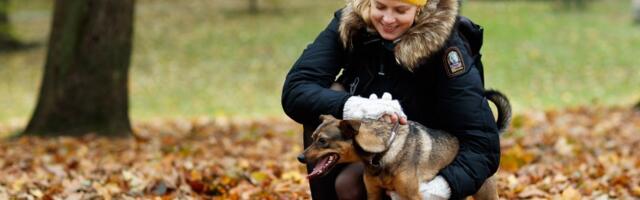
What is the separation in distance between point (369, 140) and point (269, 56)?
18535mm

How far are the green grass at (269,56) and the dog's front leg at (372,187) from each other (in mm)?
10020

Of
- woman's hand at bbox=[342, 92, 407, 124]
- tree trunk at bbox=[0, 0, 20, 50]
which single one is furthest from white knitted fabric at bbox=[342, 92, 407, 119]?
tree trunk at bbox=[0, 0, 20, 50]

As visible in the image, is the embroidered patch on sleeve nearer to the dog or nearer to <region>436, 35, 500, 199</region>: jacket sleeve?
<region>436, 35, 500, 199</region>: jacket sleeve

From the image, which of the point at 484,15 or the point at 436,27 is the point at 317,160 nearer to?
the point at 436,27

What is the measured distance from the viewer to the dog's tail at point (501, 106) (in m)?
4.48

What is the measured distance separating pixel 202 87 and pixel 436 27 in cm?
1498

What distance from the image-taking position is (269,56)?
73.1 feet

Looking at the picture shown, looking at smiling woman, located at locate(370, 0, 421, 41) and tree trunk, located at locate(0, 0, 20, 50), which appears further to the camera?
tree trunk, located at locate(0, 0, 20, 50)

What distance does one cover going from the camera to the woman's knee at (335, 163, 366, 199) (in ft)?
13.6

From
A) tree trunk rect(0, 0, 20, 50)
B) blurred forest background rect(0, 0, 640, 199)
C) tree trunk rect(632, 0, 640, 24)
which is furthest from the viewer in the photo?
tree trunk rect(632, 0, 640, 24)

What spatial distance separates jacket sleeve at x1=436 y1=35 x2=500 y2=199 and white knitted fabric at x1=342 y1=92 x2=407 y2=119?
279 millimetres

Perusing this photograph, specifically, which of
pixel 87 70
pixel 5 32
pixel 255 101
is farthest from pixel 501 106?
pixel 5 32

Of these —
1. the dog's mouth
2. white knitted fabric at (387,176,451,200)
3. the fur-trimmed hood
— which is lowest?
white knitted fabric at (387,176,451,200)

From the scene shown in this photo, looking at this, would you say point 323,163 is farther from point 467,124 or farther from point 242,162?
point 242,162
